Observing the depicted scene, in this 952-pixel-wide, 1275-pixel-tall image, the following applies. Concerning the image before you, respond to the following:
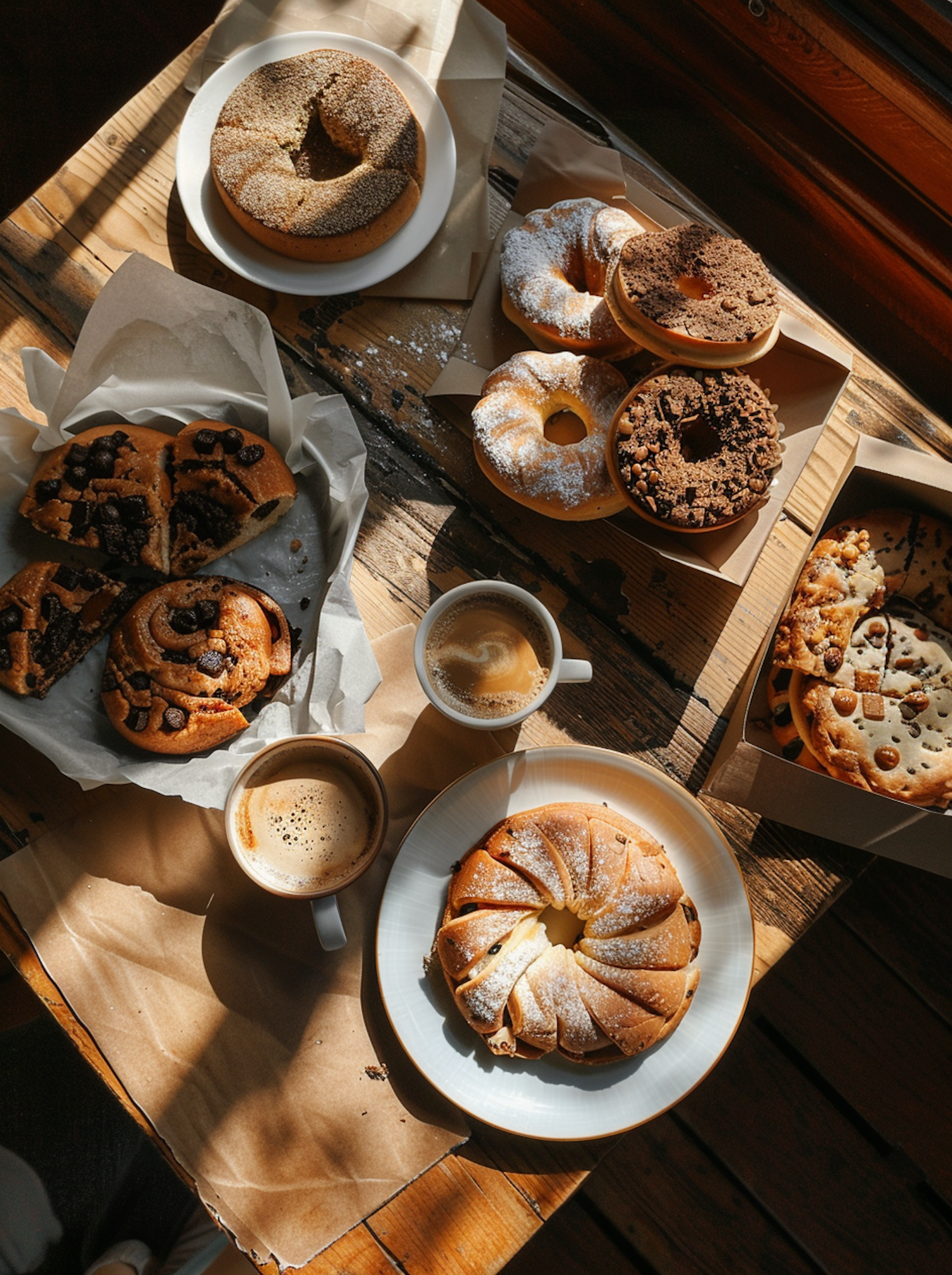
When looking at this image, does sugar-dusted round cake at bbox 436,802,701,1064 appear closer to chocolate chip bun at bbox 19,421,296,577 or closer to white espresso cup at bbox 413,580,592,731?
white espresso cup at bbox 413,580,592,731

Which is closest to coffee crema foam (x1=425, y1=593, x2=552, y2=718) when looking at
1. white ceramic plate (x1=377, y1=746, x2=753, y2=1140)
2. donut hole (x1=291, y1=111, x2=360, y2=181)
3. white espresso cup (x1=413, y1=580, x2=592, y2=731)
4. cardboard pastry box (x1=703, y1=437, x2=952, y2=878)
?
white espresso cup (x1=413, y1=580, x2=592, y2=731)

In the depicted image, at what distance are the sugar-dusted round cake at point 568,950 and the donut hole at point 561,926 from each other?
0.29 ft

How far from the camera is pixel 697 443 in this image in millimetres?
1795

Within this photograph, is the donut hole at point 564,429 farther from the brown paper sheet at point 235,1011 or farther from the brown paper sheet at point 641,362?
the brown paper sheet at point 235,1011

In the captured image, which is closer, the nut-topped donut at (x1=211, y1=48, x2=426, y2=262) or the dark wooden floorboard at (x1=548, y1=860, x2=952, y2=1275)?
the nut-topped donut at (x1=211, y1=48, x2=426, y2=262)

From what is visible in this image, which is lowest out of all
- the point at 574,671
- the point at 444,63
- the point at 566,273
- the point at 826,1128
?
the point at 826,1128

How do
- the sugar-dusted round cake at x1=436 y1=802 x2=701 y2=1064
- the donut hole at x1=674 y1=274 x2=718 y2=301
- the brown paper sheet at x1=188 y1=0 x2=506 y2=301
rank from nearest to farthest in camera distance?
the sugar-dusted round cake at x1=436 y1=802 x2=701 y2=1064 → the donut hole at x1=674 y1=274 x2=718 y2=301 → the brown paper sheet at x1=188 y1=0 x2=506 y2=301

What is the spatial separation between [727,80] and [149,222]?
1640 mm

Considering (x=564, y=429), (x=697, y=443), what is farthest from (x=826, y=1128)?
(x=564, y=429)

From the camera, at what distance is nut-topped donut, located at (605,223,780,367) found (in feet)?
5.33

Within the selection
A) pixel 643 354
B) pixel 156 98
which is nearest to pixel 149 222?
pixel 156 98

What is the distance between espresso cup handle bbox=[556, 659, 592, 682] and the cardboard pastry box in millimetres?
298

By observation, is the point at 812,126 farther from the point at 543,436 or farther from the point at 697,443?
the point at 543,436

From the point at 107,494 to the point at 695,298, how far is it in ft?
3.90
